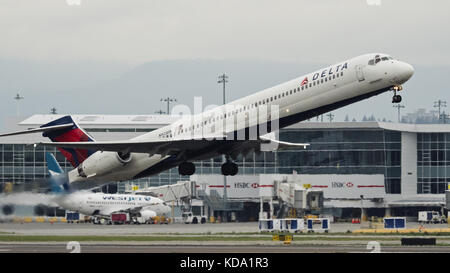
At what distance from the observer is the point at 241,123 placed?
168ft

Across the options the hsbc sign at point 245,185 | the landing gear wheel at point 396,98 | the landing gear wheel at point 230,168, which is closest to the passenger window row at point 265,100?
the landing gear wheel at point 396,98

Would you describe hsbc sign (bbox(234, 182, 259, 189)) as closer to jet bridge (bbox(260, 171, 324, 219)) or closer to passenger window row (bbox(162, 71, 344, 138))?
jet bridge (bbox(260, 171, 324, 219))

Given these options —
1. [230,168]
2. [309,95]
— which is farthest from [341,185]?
[309,95]

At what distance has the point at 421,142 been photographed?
375 ft

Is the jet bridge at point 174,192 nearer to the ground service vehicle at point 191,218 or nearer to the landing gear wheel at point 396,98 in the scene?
the ground service vehicle at point 191,218

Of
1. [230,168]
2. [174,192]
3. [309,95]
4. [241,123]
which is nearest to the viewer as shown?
[309,95]

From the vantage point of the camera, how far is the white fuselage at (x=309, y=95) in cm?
4753

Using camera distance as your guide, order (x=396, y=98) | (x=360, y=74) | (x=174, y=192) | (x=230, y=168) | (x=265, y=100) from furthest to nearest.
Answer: (x=174, y=192) → (x=230, y=168) → (x=265, y=100) → (x=360, y=74) → (x=396, y=98)

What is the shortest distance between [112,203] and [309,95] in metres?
41.7

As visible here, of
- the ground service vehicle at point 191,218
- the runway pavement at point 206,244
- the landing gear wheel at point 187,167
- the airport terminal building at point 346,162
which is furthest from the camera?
the airport terminal building at point 346,162

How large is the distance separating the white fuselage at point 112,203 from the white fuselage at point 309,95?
93.6ft

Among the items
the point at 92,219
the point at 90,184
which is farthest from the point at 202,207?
the point at 90,184

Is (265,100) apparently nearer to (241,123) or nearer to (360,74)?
(241,123)

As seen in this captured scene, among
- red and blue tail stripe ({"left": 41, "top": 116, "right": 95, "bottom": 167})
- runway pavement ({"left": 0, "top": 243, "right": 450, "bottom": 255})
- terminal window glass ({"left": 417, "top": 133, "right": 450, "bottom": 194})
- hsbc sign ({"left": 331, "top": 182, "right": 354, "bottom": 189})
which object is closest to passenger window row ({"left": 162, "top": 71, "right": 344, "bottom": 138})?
runway pavement ({"left": 0, "top": 243, "right": 450, "bottom": 255})
